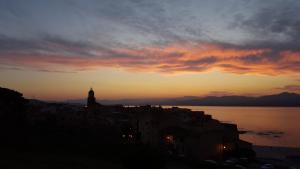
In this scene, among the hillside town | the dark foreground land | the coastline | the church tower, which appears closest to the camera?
the dark foreground land

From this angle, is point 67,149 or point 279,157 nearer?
point 67,149

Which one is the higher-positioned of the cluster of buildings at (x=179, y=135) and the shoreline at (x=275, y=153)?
the cluster of buildings at (x=179, y=135)

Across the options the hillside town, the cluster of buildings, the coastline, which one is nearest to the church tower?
the hillside town

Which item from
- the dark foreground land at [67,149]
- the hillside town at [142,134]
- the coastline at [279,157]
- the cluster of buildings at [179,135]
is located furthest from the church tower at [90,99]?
→ the coastline at [279,157]

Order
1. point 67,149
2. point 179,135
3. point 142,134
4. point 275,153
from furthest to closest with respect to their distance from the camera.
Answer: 1. point 275,153
2. point 142,134
3. point 179,135
4. point 67,149

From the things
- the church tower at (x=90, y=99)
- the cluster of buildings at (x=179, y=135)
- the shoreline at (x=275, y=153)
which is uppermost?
the church tower at (x=90, y=99)

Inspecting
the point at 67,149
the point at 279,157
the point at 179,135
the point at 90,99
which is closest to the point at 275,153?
the point at 279,157

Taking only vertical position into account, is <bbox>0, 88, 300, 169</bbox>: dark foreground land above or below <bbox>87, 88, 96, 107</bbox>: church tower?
below

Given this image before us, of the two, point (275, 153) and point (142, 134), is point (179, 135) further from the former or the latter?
point (275, 153)

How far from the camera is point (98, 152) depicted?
32.9 m

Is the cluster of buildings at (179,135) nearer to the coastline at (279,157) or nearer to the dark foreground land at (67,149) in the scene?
the dark foreground land at (67,149)

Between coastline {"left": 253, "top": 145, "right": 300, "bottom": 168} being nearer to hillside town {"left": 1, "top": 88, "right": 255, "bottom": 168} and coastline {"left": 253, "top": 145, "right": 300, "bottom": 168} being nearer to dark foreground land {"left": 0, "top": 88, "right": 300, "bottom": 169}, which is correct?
hillside town {"left": 1, "top": 88, "right": 255, "bottom": 168}

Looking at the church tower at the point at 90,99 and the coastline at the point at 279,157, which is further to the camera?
the church tower at the point at 90,99

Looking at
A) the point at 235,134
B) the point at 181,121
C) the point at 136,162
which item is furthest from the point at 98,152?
the point at 235,134
